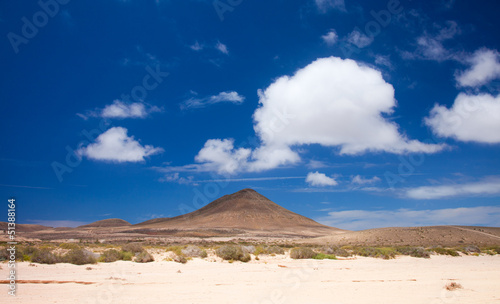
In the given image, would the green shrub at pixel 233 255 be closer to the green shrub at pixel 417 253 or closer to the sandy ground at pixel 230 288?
the sandy ground at pixel 230 288

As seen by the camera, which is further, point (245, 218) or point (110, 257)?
point (245, 218)

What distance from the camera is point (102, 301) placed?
28.5 feet

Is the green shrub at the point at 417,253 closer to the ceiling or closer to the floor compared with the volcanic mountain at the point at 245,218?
closer to the floor

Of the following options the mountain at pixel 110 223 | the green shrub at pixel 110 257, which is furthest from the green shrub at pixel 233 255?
the mountain at pixel 110 223

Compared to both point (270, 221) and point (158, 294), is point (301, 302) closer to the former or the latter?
point (158, 294)

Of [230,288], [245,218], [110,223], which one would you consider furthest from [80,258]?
[110,223]

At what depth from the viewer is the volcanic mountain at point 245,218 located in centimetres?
11827

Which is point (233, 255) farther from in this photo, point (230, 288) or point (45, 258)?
point (45, 258)

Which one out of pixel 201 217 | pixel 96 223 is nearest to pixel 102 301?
pixel 201 217

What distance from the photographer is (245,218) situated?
427 ft

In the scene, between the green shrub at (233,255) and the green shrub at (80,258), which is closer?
the green shrub at (80,258)

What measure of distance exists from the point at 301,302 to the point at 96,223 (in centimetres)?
17756

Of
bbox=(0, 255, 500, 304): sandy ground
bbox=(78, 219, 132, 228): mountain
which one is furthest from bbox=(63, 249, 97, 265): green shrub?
bbox=(78, 219, 132, 228): mountain

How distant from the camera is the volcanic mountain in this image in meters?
118
